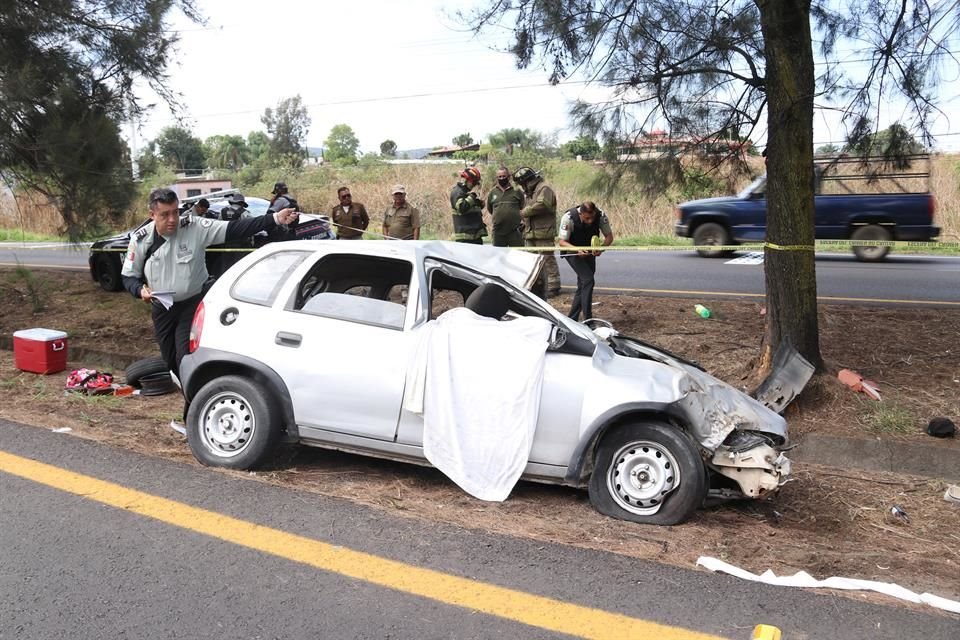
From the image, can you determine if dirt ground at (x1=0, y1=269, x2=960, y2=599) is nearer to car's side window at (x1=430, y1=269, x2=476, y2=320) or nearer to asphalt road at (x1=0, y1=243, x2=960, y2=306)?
car's side window at (x1=430, y1=269, x2=476, y2=320)

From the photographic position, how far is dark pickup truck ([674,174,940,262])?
1623 centimetres

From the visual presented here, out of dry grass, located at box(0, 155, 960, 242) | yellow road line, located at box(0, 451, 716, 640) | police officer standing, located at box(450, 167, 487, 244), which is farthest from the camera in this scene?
police officer standing, located at box(450, 167, 487, 244)

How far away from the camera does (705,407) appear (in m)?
4.91

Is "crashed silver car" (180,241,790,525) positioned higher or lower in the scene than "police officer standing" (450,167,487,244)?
lower

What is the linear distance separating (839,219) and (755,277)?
3.63m

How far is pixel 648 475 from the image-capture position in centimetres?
485

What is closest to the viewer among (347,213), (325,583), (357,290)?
(325,583)

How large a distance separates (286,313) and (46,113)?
21.0ft

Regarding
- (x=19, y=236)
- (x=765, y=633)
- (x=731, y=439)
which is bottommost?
(x=765, y=633)

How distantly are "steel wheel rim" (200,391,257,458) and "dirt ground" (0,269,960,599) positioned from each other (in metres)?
0.22

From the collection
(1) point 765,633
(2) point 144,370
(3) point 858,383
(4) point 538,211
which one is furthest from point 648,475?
(4) point 538,211

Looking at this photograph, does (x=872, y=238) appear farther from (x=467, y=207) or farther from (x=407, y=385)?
(x=407, y=385)

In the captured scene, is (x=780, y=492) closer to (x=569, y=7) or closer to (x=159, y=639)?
(x=159, y=639)

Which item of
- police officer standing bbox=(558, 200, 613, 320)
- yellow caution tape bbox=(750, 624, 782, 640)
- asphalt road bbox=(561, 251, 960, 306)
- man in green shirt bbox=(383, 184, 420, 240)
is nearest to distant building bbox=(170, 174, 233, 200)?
asphalt road bbox=(561, 251, 960, 306)
